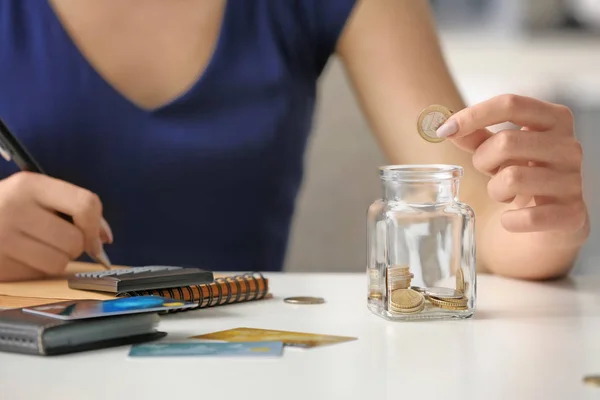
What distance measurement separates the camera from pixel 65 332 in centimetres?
67

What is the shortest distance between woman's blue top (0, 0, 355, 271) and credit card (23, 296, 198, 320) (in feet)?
2.12

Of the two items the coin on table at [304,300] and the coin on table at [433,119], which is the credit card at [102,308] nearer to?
the coin on table at [304,300]

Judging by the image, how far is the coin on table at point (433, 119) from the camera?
87cm

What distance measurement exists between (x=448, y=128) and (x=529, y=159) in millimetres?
113

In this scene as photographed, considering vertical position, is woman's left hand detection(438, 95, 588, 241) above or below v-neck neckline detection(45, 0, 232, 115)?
below

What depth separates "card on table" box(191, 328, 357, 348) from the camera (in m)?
0.71

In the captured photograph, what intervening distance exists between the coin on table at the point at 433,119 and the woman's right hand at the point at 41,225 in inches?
15.3

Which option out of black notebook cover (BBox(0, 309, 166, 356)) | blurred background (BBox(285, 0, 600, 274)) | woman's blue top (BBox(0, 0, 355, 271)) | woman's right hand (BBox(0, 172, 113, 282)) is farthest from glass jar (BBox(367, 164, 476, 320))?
blurred background (BBox(285, 0, 600, 274))

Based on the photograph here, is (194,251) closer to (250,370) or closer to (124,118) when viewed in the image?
(124,118)

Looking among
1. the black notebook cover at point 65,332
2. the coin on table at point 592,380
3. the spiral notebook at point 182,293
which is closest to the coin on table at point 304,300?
the spiral notebook at point 182,293

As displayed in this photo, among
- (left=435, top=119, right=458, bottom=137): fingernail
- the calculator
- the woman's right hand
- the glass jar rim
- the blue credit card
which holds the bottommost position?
the blue credit card

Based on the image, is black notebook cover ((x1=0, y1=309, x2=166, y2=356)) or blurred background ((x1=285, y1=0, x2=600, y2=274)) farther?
blurred background ((x1=285, y1=0, x2=600, y2=274))

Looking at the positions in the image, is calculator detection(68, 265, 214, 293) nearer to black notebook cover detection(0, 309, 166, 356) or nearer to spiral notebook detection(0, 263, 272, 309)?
spiral notebook detection(0, 263, 272, 309)

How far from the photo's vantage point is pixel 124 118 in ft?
4.42
